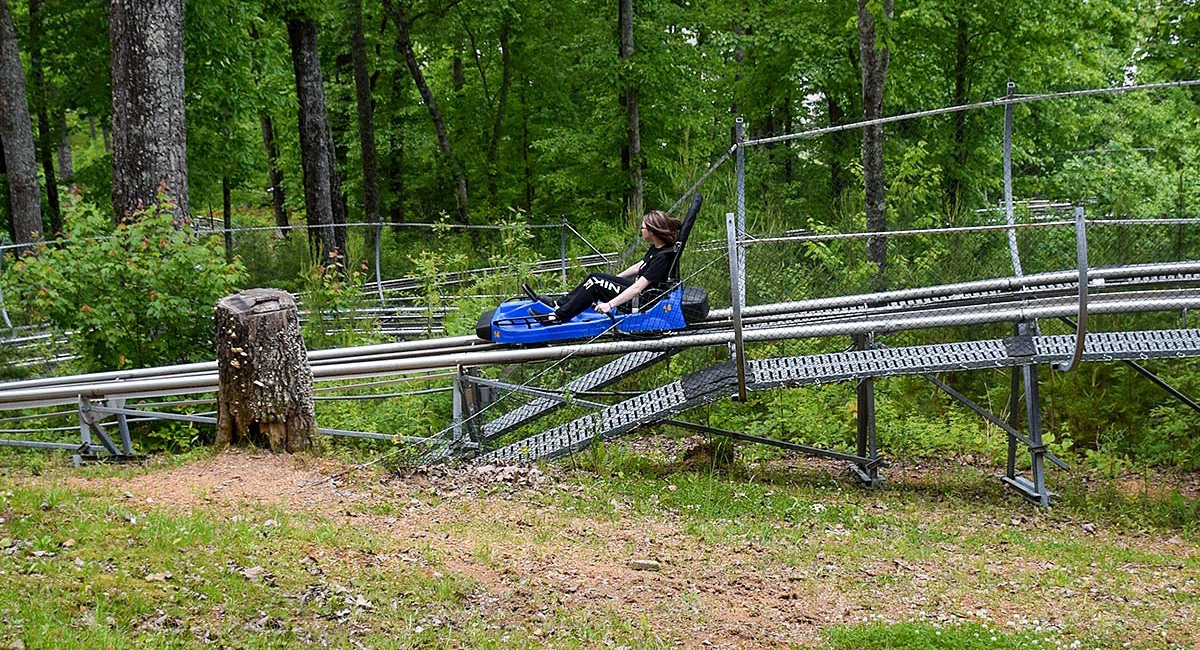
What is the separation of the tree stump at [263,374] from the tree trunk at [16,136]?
37.8ft

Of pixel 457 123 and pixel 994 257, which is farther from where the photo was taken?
pixel 457 123

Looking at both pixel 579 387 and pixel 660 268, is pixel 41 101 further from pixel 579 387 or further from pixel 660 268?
pixel 660 268

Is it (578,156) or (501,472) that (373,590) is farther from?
(578,156)

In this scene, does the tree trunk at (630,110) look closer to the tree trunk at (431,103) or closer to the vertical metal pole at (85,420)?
the tree trunk at (431,103)

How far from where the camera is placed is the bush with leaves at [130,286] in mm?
10211

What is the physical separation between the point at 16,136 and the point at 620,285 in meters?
13.4

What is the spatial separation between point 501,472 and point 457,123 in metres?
21.8

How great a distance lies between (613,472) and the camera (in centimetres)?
905

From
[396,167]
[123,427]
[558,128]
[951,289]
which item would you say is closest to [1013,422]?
[951,289]

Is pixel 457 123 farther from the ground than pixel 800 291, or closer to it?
farther from the ground

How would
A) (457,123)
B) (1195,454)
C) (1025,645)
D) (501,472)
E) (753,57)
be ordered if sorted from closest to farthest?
(1025,645)
(501,472)
(1195,454)
(753,57)
(457,123)

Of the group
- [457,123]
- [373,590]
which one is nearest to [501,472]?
[373,590]

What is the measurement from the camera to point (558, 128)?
78.6 feet

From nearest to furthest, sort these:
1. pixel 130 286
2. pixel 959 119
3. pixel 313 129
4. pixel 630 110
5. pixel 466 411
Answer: pixel 466 411 → pixel 130 286 → pixel 959 119 → pixel 313 129 → pixel 630 110
